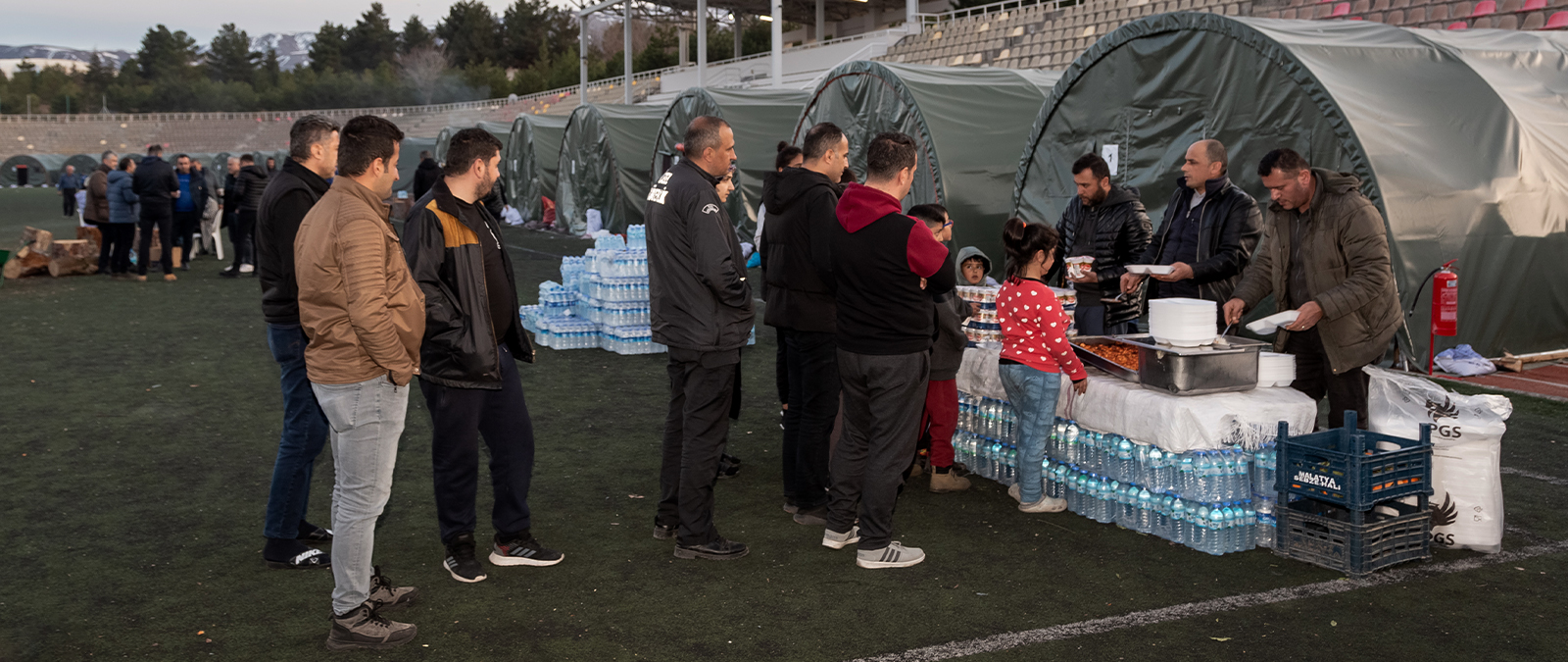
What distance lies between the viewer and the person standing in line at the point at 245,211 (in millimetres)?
14211

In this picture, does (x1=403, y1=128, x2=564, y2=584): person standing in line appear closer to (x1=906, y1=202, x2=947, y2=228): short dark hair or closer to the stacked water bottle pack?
(x1=906, y1=202, x2=947, y2=228): short dark hair

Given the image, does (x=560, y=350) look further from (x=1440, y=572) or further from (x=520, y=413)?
(x=1440, y=572)

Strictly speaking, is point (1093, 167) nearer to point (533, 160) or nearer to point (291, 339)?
point (291, 339)

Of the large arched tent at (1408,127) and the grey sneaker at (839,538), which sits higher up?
the large arched tent at (1408,127)

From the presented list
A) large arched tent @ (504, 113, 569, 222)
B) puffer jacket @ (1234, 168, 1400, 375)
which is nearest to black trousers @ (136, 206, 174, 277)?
large arched tent @ (504, 113, 569, 222)

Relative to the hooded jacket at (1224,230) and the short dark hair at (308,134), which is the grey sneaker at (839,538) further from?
the short dark hair at (308,134)

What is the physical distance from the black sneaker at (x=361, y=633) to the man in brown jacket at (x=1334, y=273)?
14.0ft

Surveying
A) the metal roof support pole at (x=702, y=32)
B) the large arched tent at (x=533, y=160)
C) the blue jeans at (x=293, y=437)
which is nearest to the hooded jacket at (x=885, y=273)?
the blue jeans at (x=293, y=437)

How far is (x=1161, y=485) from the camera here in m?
5.15

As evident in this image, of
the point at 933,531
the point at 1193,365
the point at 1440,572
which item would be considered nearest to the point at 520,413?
the point at 933,531

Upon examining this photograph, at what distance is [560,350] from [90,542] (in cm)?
571

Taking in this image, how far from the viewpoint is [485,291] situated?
4477mm

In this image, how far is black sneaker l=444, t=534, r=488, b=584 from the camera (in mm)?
4734

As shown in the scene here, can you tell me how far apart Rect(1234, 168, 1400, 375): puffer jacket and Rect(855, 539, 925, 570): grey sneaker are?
7.73ft
